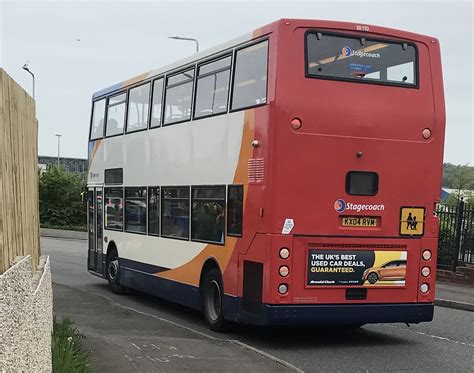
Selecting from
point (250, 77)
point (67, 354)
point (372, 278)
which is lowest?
point (67, 354)

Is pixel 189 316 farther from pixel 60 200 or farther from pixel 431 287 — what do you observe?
pixel 60 200

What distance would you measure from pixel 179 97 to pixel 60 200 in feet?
111

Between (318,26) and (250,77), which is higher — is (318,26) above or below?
above

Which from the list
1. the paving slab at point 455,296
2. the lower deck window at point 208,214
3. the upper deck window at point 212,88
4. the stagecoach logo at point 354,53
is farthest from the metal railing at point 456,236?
the stagecoach logo at point 354,53

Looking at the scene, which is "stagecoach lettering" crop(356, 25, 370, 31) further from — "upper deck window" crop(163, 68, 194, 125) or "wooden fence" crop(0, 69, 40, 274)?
"wooden fence" crop(0, 69, 40, 274)

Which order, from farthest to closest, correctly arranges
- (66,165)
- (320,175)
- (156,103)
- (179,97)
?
1. (66,165)
2. (156,103)
3. (179,97)
4. (320,175)

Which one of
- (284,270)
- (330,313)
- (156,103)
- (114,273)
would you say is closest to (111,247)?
(114,273)

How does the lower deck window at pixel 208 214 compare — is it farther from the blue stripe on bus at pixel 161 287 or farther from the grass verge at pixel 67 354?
the grass verge at pixel 67 354

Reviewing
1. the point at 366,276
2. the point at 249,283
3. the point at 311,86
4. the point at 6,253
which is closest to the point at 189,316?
the point at 249,283

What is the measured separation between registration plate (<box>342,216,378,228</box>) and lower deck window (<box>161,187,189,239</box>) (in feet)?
10.4

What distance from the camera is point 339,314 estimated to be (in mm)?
9203

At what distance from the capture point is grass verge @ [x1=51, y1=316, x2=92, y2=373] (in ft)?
19.7

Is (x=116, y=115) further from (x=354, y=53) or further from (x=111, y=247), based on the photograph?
(x=354, y=53)

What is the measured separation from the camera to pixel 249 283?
30.8 feet
